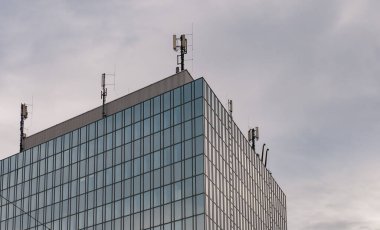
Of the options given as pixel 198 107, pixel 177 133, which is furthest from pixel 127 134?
pixel 198 107

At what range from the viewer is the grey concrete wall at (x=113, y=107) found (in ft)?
334

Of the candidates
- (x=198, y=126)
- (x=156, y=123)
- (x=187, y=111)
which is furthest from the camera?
(x=156, y=123)

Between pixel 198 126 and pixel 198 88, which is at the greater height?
pixel 198 88

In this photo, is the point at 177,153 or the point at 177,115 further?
the point at 177,115

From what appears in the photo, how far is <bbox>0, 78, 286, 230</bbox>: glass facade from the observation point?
95.4 m

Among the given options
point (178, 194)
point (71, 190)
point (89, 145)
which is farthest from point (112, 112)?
point (178, 194)

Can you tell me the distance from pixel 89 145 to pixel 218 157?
70.1 ft

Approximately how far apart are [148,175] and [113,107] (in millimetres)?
14035

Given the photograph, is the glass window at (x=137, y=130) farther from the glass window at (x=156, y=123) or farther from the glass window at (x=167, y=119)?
the glass window at (x=167, y=119)

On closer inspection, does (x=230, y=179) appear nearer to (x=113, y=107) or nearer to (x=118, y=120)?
(x=118, y=120)

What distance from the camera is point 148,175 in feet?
329

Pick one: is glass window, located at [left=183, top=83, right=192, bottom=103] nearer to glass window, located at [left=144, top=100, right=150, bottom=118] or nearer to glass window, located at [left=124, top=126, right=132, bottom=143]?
glass window, located at [left=144, top=100, right=150, bottom=118]

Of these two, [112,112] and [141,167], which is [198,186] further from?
[112,112]

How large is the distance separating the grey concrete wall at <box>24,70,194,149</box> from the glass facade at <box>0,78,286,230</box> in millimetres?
1099
